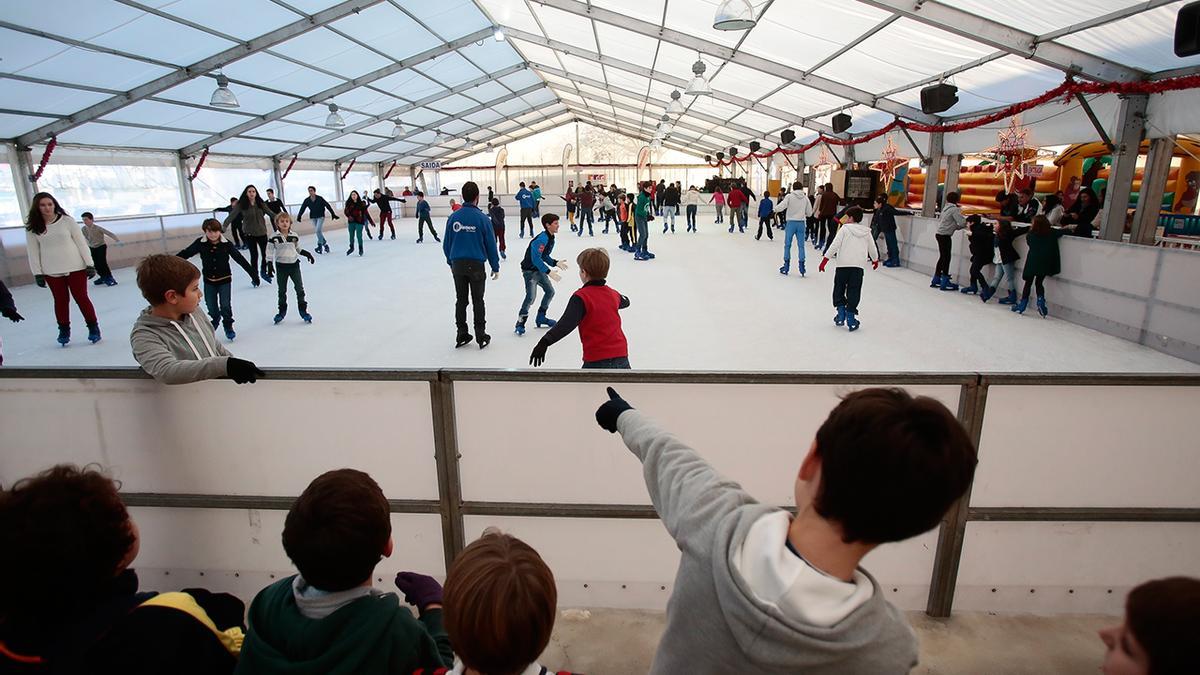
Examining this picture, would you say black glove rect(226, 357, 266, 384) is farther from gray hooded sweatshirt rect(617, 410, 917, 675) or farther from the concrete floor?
gray hooded sweatshirt rect(617, 410, 917, 675)

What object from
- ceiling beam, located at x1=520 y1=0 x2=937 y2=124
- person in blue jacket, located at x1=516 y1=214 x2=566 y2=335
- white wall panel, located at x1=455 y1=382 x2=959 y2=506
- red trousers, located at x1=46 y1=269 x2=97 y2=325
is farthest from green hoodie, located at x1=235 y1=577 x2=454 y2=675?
ceiling beam, located at x1=520 y1=0 x2=937 y2=124

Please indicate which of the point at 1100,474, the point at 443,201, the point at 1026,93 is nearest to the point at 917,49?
the point at 1026,93

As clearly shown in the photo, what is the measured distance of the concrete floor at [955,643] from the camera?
71.8 inches

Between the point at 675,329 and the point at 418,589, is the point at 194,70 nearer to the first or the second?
the point at 675,329

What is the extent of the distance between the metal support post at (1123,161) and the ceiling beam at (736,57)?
4277 mm

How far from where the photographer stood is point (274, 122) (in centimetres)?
1639

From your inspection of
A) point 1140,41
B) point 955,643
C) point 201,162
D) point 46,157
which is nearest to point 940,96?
point 1140,41

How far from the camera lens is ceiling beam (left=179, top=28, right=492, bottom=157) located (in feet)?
48.0

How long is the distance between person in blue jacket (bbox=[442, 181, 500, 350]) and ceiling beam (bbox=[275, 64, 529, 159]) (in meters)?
15.5

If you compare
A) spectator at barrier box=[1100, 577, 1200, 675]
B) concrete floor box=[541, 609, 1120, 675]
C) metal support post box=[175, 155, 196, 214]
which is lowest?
concrete floor box=[541, 609, 1120, 675]

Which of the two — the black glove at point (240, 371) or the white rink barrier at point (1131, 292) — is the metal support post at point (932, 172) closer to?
the white rink barrier at point (1131, 292)

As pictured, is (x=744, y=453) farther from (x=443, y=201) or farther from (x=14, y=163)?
(x=443, y=201)

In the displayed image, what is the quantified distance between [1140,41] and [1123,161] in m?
1.45

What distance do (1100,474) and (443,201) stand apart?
85.8 ft
